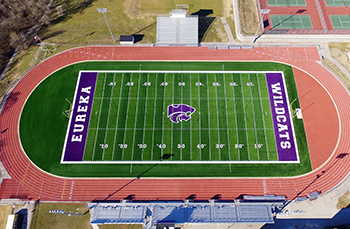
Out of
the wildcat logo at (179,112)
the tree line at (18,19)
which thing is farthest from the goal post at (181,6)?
the tree line at (18,19)

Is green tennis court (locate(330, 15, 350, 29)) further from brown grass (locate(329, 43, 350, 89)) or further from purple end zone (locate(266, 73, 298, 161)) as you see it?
purple end zone (locate(266, 73, 298, 161))

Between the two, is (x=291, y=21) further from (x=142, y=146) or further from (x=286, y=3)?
(x=142, y=146)

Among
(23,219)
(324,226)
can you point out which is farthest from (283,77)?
(23,219)

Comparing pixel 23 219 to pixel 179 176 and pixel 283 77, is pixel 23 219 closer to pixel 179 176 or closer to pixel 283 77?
pixel 179 176

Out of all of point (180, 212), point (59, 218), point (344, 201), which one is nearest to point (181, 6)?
point (180, 212)

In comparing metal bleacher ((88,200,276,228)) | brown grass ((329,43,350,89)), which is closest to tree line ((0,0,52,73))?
metal bleacher ((88,200,276,228))

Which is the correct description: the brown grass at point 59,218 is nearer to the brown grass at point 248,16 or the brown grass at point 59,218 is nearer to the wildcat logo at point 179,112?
the wildcat logo at point 179,112
